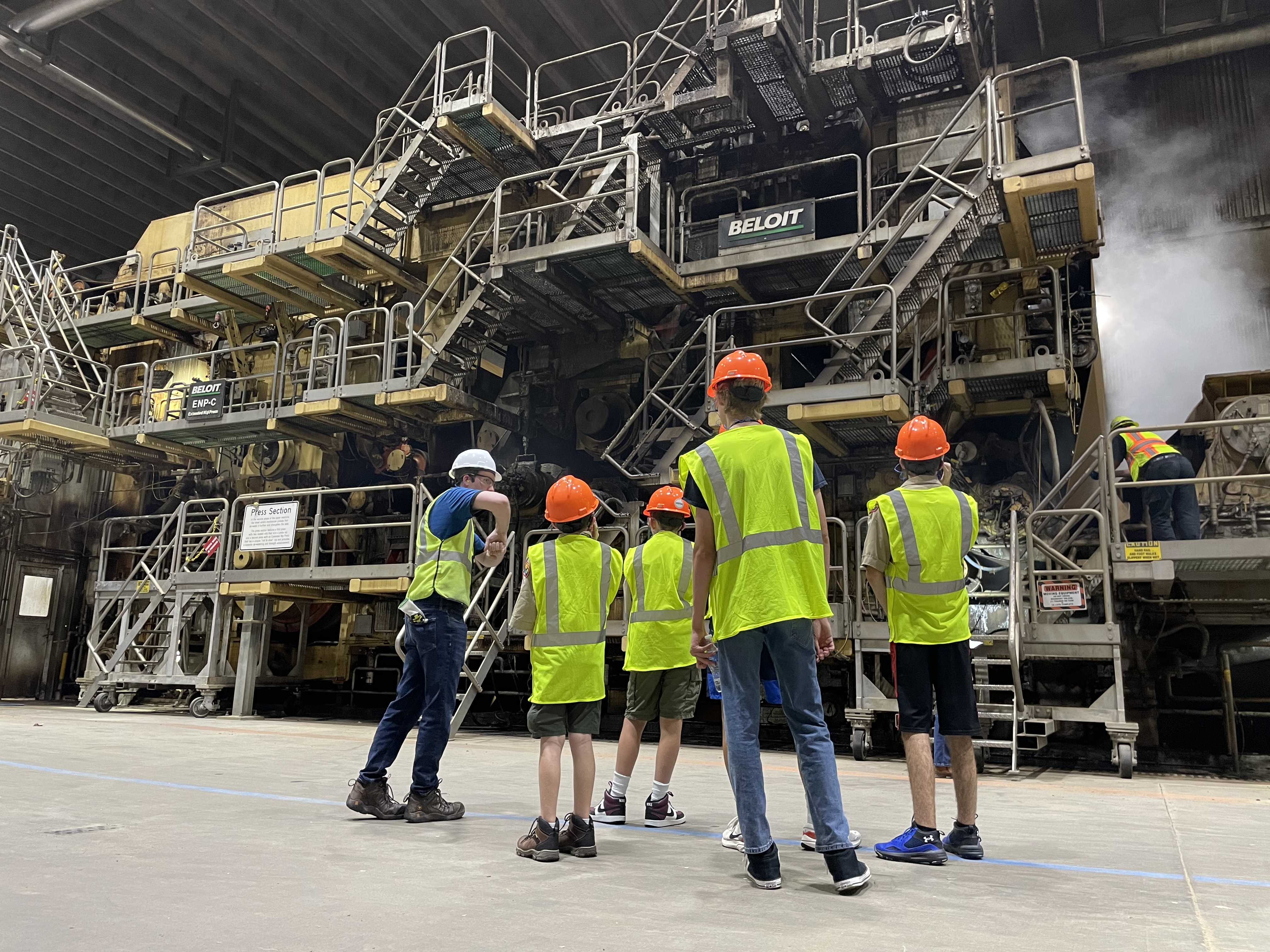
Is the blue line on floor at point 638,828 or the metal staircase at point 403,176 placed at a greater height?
the metal staircase at point 403,176

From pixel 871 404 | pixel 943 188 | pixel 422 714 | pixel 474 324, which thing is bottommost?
pixel 422 714

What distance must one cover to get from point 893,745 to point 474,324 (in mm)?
7538

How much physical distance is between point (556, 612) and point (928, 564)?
154 cm

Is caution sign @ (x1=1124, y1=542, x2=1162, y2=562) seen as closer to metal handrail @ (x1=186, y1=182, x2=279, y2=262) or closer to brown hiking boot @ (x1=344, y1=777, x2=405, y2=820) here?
brown hiking boot @ (x1=344, y1=777, x2=405, y2=820)

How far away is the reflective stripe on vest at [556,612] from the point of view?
374 cm

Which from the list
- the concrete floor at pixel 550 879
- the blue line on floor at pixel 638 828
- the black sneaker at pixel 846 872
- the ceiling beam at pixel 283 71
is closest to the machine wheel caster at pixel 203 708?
the blue line on floor at pixel 638 828

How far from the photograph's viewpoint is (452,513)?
14.3 feet

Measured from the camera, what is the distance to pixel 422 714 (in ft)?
14.1

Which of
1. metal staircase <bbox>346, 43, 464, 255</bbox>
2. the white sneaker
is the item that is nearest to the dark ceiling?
metal staircase <bbox>346, 43, 464, 255</bbox>

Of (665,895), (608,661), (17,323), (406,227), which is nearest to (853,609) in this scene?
(608,661)

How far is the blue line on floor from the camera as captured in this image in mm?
3137

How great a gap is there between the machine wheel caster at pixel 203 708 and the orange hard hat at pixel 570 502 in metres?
10.4

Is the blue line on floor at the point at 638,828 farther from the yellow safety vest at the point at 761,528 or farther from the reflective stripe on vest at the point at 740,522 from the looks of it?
the reflective stripe on vest at the point at 740,522

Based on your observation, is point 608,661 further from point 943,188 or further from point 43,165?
point 43,165
